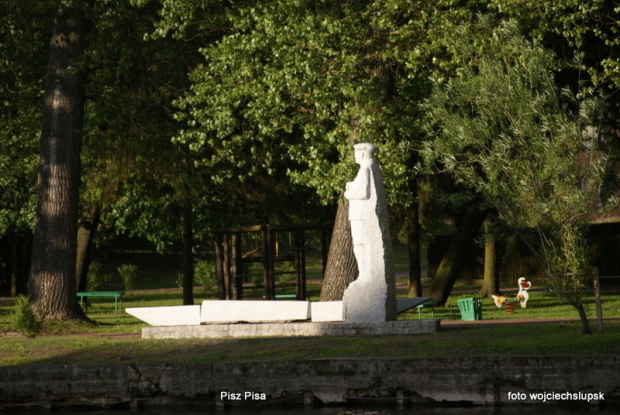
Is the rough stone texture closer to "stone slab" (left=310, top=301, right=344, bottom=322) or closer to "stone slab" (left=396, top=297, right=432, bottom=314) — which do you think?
"stone slab" (left=310, top=301, right=344, bottom=322)

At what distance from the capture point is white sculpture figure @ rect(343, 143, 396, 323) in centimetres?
1895

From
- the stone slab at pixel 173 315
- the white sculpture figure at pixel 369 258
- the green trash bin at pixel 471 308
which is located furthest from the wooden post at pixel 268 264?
the white sculpture figure at pixel 369 258

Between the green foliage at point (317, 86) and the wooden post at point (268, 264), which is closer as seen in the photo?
the green foliage at point (317, 86)

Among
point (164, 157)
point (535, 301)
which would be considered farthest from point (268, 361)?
point (535, 301)

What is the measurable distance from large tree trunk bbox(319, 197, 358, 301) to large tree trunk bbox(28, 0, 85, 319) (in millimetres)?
5648

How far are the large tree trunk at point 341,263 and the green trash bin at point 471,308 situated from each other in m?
2.61

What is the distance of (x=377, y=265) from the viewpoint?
19.0m

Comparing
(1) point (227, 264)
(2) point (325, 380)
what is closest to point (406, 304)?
(2) point (325, 380)

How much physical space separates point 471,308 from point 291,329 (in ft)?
14.9

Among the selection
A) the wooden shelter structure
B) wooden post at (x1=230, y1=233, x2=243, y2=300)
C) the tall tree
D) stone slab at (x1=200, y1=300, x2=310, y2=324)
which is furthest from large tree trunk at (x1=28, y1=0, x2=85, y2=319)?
wooden post at (x1=230, y1=233, x2=243, y2=300)

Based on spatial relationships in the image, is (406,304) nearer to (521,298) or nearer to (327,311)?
(327,311)

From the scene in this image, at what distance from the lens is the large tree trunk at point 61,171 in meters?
24.0

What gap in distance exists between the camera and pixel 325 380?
1606 centimetres

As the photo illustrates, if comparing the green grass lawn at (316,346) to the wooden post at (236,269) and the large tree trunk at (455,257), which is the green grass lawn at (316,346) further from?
the large tree trunk at (455,257)
